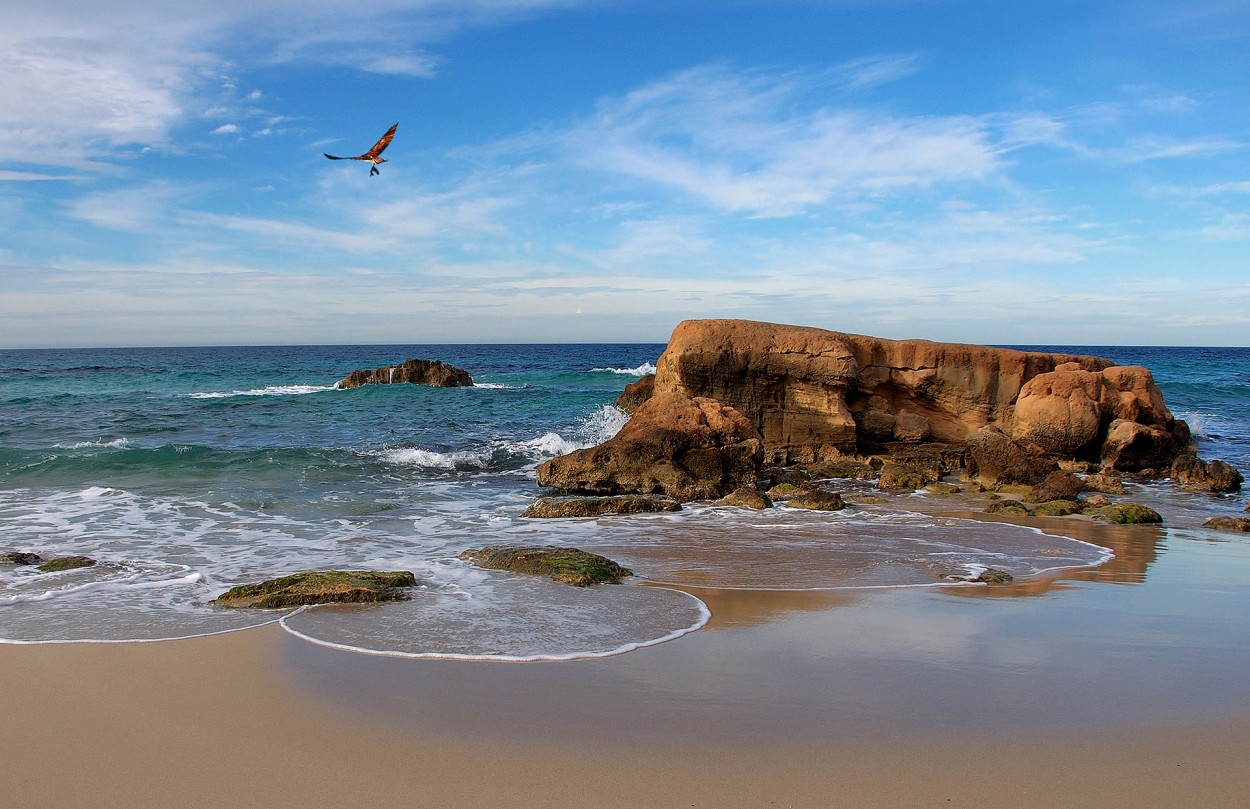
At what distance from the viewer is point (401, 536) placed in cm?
861

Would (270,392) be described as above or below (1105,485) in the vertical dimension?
above

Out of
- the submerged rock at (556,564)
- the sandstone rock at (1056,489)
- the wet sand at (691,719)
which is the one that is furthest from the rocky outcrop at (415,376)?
the wet sand at (691,719)

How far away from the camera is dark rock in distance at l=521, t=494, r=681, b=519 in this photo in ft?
32.0

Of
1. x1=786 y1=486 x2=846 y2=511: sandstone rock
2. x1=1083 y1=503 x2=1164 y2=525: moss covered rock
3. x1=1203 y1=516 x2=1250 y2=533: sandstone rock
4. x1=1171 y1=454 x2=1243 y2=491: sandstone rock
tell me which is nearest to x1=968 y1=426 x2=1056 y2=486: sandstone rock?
x1=1171 y1=454 x2=1243 y2=491: sandstone rock

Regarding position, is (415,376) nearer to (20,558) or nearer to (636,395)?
(636,395)

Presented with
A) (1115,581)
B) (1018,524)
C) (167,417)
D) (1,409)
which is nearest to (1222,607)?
(1115,581)

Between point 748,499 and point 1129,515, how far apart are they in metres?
4.18

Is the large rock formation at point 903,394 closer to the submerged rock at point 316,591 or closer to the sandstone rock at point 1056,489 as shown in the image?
the sandstone rock at point 1056,489

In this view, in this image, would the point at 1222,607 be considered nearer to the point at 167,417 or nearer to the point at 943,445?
the point at 943,445

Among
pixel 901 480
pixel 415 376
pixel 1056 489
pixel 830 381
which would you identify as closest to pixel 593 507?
pixel 901 480

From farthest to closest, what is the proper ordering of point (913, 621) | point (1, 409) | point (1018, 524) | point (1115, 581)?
point (1, 409) < point (1018, 524) < point (1115, 581) < point (913, 621)

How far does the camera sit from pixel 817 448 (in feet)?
44.6

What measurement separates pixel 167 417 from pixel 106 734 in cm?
1905

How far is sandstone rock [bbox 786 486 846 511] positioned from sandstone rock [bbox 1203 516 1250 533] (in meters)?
3.82
